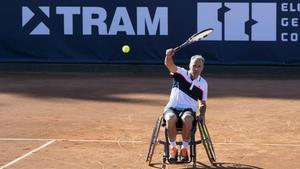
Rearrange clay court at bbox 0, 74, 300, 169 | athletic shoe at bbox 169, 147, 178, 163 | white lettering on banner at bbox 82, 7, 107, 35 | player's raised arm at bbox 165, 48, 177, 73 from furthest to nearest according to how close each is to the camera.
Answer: white lettering on banner at bbox 82, 7, 107, 35 → clay court at bbox 0, 74, 300, 169 → athletic shoe at bbox 169, 147, 178, 163 → player's raised arm at bbox 165, 48, 177, 73

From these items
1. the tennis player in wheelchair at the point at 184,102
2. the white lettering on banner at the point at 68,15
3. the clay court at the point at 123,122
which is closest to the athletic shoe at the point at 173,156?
the tennis player in wheelchair at the point at 184,102

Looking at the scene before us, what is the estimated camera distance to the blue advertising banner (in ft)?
62.9

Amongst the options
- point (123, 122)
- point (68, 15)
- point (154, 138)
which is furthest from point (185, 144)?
point (68, 15)

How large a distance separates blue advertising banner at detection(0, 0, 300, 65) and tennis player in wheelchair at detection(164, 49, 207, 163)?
11.8 meters

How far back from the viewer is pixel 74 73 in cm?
1977

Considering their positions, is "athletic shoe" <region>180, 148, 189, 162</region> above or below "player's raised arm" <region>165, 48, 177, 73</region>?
below

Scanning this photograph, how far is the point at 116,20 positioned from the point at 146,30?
940 mm

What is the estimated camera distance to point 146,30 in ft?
64.4

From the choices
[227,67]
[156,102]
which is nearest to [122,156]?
[156,102]

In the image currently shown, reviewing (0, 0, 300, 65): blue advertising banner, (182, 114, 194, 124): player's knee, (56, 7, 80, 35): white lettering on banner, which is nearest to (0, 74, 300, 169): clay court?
(182, 114, 194, 124): player's knee

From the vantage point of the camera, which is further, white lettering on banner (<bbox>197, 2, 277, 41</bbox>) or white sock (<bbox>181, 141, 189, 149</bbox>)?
white lettering on banner (<bbox>197, 2, 277, 41</bbox>)

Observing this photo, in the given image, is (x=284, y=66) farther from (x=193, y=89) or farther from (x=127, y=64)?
(x=193, y=89)

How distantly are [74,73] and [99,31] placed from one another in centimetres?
146

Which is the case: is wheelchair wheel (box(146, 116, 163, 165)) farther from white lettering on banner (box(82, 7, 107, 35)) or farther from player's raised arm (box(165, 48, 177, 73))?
white lettering on banner (box(82, 7, 107, 35))
